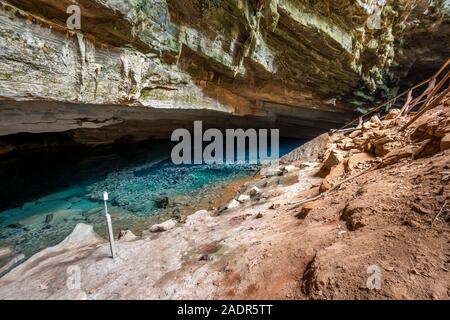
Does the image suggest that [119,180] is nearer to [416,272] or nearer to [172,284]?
[172,284]

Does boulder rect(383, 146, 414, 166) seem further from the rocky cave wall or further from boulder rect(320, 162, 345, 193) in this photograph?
the rocky cave wall

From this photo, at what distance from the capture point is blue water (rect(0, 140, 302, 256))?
6168mm

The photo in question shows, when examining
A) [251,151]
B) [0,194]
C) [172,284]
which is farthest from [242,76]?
[0,194]

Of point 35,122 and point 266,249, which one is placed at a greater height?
point 35,122

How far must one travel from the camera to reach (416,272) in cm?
168

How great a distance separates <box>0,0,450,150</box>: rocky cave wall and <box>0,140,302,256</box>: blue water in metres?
1.50

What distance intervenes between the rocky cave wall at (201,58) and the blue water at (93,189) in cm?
150

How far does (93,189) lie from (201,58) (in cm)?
565

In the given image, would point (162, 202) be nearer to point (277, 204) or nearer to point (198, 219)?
point (198, 219)

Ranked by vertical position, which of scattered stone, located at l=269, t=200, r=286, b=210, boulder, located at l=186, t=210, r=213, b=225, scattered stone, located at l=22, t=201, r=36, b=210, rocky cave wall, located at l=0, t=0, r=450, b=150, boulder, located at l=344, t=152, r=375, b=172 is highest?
rocky cave wall, located at l=0, t=0, r=450, b=150

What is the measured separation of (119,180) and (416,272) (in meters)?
9.16

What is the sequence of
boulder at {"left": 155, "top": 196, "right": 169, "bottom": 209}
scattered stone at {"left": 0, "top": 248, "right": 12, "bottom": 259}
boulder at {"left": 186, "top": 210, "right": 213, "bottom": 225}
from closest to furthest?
boulder at {"left": 186, "top": 210, "right": 213, "bottom": 225}, scattered stone at {"left": 0, "top": 248, "right": 12, "bottom": 259}, boulder at {"left": 155, "top": 196, "right": 169, "bottom": 209}

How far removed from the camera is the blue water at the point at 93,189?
617 cm

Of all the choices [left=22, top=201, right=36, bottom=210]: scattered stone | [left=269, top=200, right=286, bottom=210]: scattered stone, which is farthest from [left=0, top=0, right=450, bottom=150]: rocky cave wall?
[left=269, top=200, right=286, bottom=210]: scattered stone
